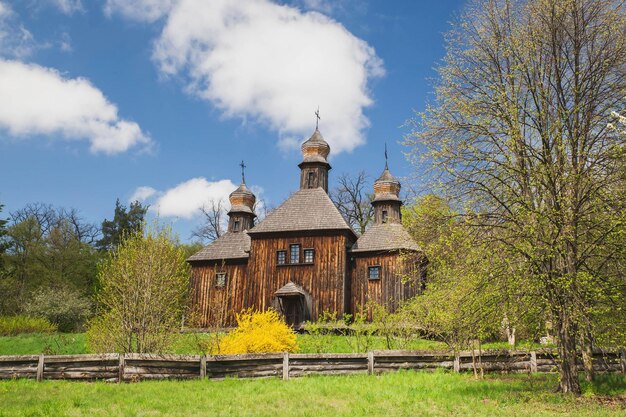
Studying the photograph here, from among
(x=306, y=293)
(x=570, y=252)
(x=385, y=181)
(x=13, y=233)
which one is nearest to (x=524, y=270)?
(x=570, y=252)

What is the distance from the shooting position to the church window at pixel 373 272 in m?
28.9

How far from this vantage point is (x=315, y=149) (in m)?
33.6

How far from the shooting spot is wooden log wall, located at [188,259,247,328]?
Answer: 102ft

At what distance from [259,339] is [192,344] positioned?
4471 mm

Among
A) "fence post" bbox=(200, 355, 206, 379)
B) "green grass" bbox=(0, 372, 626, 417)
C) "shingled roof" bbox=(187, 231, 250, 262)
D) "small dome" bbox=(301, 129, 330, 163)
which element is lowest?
"green grass" bbox=(0, 372, 626, 417)

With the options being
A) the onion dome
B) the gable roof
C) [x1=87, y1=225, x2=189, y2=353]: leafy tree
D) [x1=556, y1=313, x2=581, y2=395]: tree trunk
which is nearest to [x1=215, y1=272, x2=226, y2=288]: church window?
the gable roof

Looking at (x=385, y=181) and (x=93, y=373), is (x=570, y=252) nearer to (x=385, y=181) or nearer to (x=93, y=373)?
(x=93, y=373)

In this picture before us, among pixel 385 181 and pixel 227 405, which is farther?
pixel 385 181

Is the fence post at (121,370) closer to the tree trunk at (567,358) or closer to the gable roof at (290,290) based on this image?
the tree trunk at (567,358)

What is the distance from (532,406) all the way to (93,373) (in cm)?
1128

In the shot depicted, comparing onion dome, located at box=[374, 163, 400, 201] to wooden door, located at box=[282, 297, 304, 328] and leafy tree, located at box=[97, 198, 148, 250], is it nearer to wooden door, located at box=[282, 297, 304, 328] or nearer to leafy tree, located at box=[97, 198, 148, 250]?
wooden door, located at box=[282, 297, 304, 328]

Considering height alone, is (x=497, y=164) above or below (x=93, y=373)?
above

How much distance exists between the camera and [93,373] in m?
15.6

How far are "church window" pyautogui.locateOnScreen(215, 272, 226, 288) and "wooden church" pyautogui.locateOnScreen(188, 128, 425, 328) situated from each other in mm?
56
